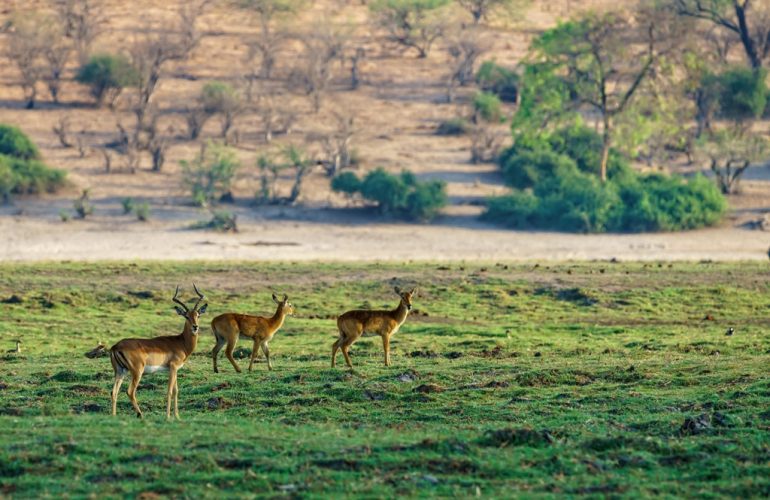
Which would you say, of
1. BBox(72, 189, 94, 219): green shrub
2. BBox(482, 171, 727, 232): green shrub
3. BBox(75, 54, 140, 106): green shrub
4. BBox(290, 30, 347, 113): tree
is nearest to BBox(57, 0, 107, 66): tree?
BBox(75, 54, 140, 106): green shrub

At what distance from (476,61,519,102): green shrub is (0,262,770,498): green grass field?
852 inches

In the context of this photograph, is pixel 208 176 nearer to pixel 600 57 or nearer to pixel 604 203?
pixel 604 203

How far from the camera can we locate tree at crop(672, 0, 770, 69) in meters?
47.2

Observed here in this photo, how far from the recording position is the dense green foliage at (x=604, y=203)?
35344 mm

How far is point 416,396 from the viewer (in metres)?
14.3

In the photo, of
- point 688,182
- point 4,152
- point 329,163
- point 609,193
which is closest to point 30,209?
point 4,152

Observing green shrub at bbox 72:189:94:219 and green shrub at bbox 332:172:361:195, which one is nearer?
green shrub at bbox 72:189:94:219

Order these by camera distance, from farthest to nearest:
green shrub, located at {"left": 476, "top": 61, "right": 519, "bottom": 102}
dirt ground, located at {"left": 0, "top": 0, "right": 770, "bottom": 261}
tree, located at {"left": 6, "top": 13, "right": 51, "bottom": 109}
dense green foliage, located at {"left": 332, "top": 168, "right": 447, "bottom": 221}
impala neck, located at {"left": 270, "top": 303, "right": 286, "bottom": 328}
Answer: green shrub, located at {"left": 476, "top": 61, "right": 519, "bottom": 102}, tree, located at {"left": 6, "top": 13, "right": 51, "bottom": 109}, dense green foliage, located at {"left": 332, "top": 168, "right": 447, "bottom": 221}, dirt ground, located at {"left": 0, "top": 0, "right": 770, "bottom": 261}, impala neck, located at {"left": 270, "top": 303, "right": 286, "bottom": 328}

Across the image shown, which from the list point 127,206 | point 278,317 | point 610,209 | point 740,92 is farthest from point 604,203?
point 278,317

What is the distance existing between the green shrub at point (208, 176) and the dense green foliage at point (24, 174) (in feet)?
10.7

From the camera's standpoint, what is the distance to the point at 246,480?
10.2m

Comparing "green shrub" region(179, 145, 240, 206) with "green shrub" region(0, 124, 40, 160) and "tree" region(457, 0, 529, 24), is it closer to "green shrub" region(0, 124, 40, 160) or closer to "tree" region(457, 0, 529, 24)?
"green shrub" region(0, 124, 40, 160)

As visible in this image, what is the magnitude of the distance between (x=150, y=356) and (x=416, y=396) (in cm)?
298

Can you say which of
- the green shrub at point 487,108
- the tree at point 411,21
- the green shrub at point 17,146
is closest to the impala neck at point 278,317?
the green shrub at point 17,146
